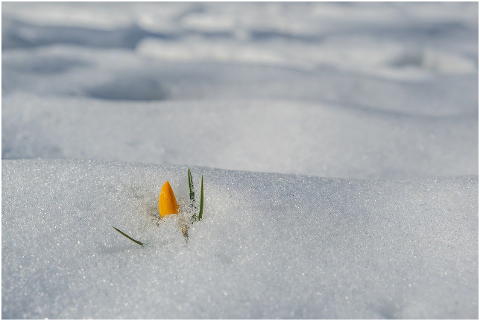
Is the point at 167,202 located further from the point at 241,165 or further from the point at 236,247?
→ the point at 241,165

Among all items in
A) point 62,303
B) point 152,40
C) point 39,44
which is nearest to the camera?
point 62,303

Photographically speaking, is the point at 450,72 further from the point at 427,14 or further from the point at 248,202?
the point at 248,202

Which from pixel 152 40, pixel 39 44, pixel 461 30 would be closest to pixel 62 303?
pixel 39 44

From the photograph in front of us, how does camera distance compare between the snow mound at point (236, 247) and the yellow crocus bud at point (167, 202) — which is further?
the yellow crocus bud at point (167, 202)

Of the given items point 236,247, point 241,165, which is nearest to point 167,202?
point 236,247

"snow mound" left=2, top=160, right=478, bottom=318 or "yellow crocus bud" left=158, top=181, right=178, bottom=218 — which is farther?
"yellow crocus bud" left=158, top=181, right=178, bottom=218
